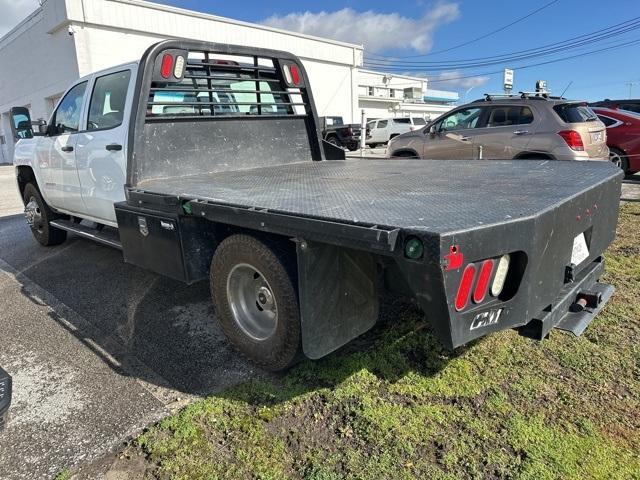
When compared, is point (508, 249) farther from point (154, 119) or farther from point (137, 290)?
point (137, 290)

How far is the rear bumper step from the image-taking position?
7.79 feet

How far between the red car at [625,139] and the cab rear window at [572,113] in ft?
7.88

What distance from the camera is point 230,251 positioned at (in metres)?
3.02

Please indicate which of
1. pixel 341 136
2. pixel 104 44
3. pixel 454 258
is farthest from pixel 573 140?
pixel 104 44

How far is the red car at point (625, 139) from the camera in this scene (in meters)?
9.62

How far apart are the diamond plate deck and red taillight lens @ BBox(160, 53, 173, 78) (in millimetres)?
914

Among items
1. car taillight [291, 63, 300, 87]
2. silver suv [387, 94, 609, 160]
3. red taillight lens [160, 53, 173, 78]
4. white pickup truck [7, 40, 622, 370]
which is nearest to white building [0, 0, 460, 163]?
white pickup truck [7, 40, 622, 370]

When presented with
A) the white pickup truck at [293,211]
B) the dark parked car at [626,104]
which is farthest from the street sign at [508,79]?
the white pickup truck at [293,211]

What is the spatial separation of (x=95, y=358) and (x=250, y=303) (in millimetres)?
1254

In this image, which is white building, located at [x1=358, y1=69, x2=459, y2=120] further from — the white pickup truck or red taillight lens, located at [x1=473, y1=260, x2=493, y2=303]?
red taillight lens, located at [x1=473, y1=260, x2=493, y2=303]

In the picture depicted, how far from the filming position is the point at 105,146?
14.3 ft

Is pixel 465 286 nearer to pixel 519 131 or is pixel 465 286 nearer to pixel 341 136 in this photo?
pixel 519 131

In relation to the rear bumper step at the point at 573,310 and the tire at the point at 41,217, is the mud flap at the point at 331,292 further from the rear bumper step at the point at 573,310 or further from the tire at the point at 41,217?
the tire at the point at 41,217

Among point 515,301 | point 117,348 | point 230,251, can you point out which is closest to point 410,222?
point 515,301
